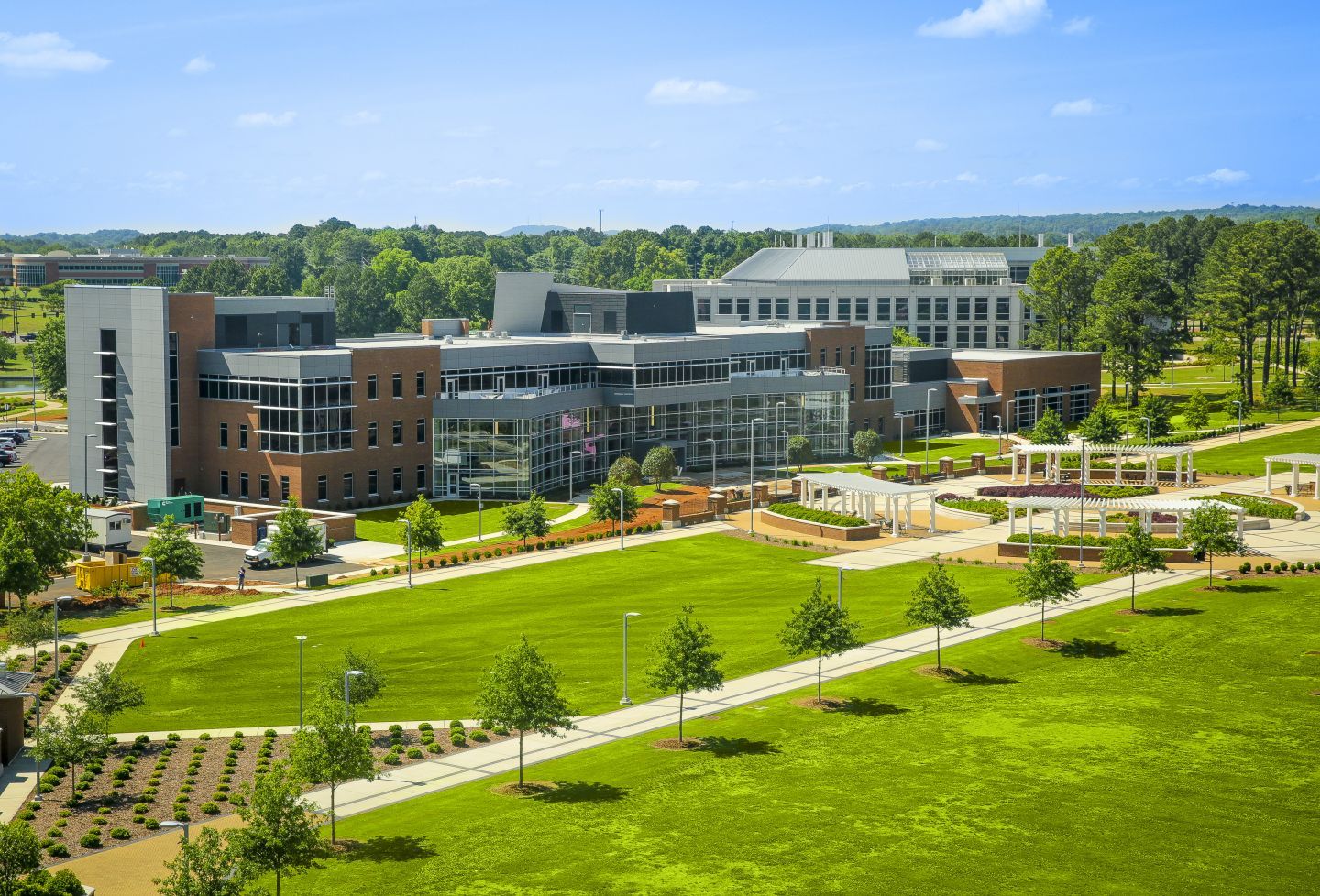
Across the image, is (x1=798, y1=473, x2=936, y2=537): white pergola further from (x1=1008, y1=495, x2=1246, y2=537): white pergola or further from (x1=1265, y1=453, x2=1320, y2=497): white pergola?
(x1=1265, y1=453, x2=1320, y2=497): white pergola

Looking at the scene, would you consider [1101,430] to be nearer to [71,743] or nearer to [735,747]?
[735,747]

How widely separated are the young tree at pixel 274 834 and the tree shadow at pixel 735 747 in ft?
58.1

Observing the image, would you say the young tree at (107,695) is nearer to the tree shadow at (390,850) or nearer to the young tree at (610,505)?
the tree shadow at (390,850)

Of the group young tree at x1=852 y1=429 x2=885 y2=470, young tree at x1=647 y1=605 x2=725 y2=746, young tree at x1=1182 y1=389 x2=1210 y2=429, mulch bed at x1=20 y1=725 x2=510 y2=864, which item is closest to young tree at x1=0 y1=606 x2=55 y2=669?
mulch bed at x1=20 y1=725 x2=510 y2=864

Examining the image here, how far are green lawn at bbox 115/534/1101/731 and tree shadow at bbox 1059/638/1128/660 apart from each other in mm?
7854

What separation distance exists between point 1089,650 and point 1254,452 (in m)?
70.0

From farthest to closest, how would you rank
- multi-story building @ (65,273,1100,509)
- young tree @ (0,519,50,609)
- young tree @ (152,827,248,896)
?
multi-story building @ (65,273,1100,509), young tree @ (0,519,50,609), young tree @ (152,827,248,896)

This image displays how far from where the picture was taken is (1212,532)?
8475 cm

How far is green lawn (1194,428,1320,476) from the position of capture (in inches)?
4884

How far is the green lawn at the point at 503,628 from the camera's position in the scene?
62.5 metres

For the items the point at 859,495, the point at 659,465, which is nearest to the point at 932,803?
the point at 859,495

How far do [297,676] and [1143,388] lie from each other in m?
130

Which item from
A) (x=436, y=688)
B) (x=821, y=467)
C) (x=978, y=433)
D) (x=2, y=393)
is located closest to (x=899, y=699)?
(x=436, y=688)

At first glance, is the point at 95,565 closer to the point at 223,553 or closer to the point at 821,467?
the point at 223,553
